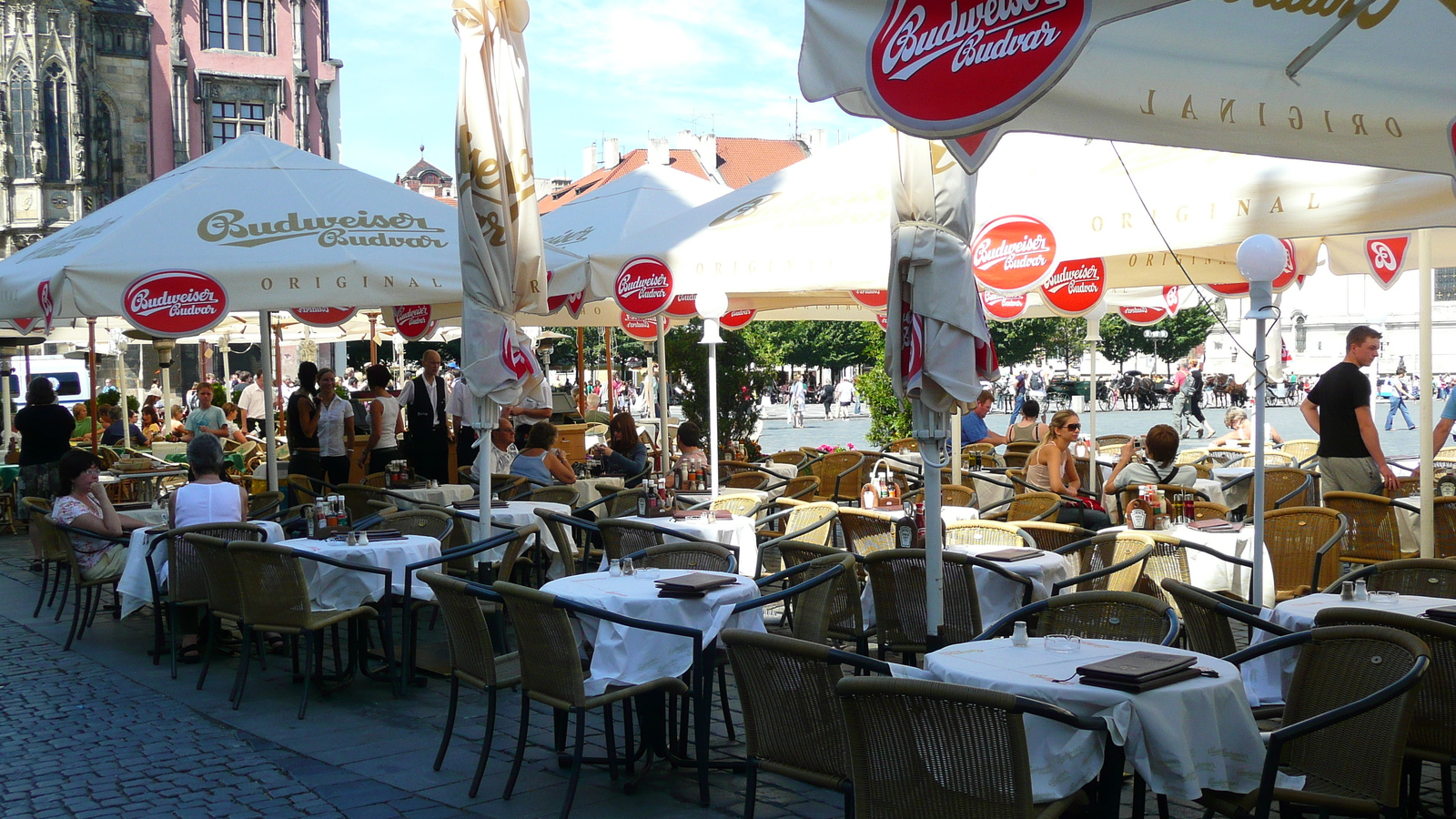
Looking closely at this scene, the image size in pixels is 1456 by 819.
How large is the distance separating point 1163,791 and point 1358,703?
0.60 metres

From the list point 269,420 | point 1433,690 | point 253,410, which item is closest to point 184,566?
point 269,420

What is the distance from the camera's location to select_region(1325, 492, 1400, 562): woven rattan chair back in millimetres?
7188

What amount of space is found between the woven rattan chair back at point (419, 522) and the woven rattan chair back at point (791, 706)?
12.6 feet

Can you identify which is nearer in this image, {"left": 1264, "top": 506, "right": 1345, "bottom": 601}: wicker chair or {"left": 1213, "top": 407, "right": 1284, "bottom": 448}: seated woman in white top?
{"left": 1264, "top": 506, "right": 1345, "bottom": 601}: wicker chair

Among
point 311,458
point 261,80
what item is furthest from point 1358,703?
point 261,80

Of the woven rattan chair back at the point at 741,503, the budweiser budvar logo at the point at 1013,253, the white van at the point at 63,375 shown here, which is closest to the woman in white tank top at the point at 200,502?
the woven rattan chair back at the point at 741,503

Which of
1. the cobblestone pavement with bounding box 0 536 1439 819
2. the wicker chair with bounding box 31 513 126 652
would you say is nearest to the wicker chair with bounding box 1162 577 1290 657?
the cobblestone pavement with bounding box 0 536 1439 819

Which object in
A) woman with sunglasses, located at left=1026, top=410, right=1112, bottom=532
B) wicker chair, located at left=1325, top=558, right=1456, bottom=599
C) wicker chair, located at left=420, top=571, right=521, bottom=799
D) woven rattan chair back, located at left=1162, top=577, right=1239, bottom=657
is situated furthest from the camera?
woman with sunglasses, located at left=1026, top=410, right=1112, bottom=532

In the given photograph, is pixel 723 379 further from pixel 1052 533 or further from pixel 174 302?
pixel 1052 533

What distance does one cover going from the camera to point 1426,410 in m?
6.58

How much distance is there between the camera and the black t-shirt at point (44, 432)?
1103 centimetres

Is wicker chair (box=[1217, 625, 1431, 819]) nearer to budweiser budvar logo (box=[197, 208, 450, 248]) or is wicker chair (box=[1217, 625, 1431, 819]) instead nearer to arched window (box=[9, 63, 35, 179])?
budweiser budvar logo (box=[197, 208, 450, 248])

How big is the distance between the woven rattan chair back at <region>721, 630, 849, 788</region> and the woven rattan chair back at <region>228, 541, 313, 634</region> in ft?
10.0

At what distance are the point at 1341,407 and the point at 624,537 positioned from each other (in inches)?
185
